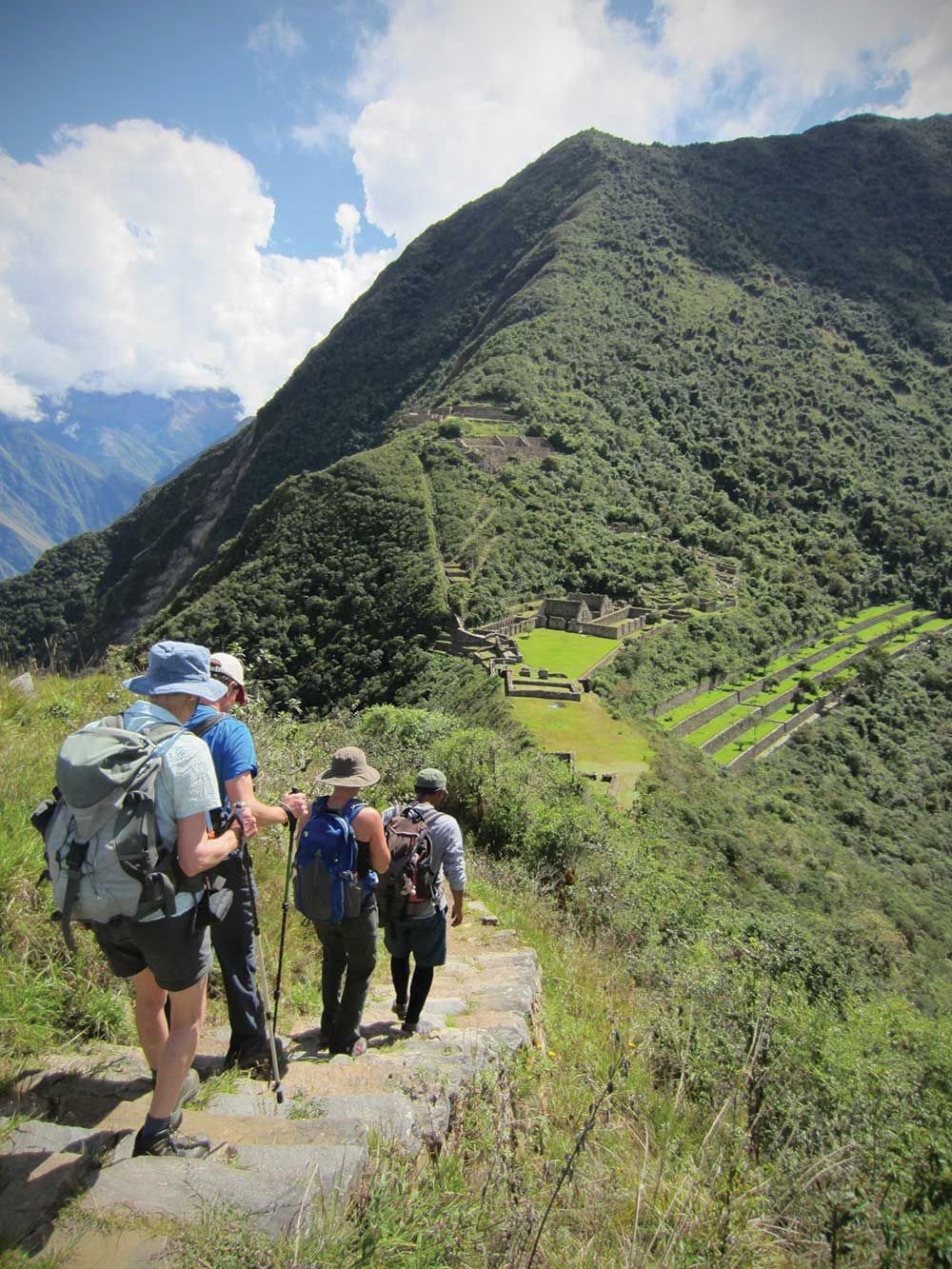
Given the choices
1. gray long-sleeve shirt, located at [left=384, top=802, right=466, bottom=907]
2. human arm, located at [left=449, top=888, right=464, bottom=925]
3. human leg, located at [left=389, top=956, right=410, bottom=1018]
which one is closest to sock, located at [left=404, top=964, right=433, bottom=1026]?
human leg, located at [left=389, top=956, right=410, bottom=1018]

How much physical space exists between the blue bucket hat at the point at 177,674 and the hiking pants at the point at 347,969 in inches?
55.7

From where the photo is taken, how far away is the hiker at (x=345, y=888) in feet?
11.3

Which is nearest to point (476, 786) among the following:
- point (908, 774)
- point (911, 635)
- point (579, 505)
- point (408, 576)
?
point (408, 576)

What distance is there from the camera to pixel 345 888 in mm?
3455

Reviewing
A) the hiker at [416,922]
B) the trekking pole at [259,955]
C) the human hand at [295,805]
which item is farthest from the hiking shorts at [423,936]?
the human hand at [295,805]

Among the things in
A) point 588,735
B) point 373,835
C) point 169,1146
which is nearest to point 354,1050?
point 373,835

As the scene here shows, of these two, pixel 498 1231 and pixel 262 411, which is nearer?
pixel 498 1231

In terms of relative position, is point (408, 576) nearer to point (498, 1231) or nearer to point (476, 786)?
point (476, 786)

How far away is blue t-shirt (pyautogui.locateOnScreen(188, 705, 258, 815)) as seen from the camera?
3.06 metres

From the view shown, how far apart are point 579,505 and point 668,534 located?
838cm

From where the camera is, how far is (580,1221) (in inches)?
94.3

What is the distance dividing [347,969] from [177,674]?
1757 millimetres

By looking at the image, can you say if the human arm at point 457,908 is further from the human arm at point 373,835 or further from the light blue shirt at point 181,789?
the light blue shirt at point 181,789

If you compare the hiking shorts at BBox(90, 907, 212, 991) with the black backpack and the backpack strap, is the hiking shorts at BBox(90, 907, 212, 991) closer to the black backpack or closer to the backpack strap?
the backpack strap
